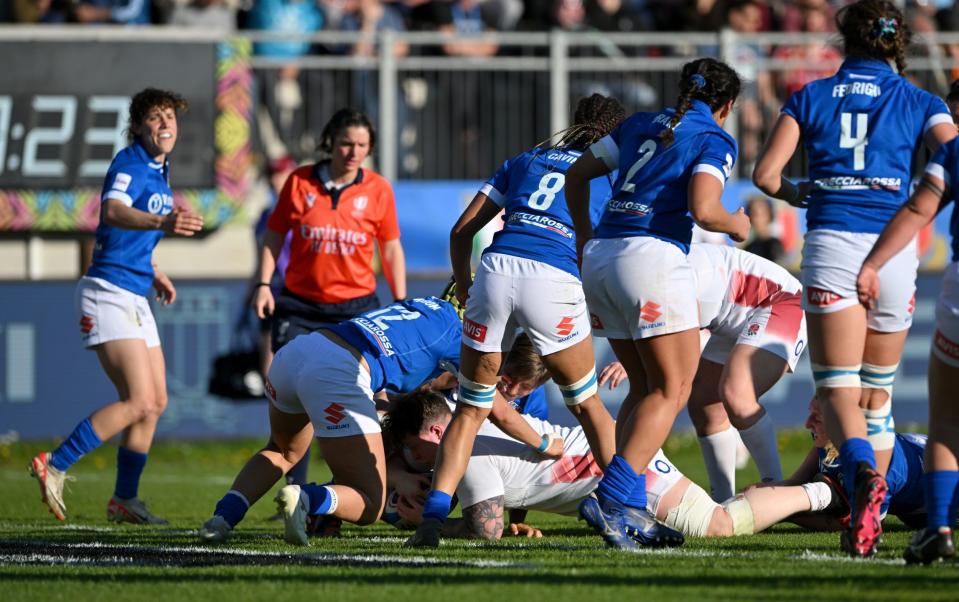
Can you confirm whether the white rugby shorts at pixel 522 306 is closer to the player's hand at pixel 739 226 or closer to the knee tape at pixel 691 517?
the player's hand at pixel 739 226

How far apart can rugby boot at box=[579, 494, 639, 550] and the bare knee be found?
0.85 m

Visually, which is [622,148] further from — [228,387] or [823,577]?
[228,387]

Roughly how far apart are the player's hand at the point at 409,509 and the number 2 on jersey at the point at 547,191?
5.97ft

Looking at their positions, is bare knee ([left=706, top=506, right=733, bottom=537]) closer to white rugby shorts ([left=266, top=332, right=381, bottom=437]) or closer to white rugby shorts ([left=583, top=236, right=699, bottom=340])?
white rugby shorts ([left=583, top=236, right=699, bottom=340])

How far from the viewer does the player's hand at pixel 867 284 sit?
612 centimetres

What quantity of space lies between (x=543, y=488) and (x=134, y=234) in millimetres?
3224

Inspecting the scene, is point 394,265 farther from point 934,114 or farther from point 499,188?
point 934,114

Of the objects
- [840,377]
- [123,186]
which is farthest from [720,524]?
[123,186]

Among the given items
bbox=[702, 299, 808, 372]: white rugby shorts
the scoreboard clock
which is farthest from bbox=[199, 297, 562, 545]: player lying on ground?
the scoreboard clock

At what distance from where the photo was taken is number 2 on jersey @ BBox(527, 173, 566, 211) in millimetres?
7457

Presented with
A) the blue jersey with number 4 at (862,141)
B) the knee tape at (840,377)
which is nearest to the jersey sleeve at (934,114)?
the blue jersey with number 4 at (862,141)

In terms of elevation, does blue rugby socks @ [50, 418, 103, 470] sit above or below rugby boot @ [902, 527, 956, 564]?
below

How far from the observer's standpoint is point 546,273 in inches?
289

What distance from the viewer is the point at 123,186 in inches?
361
